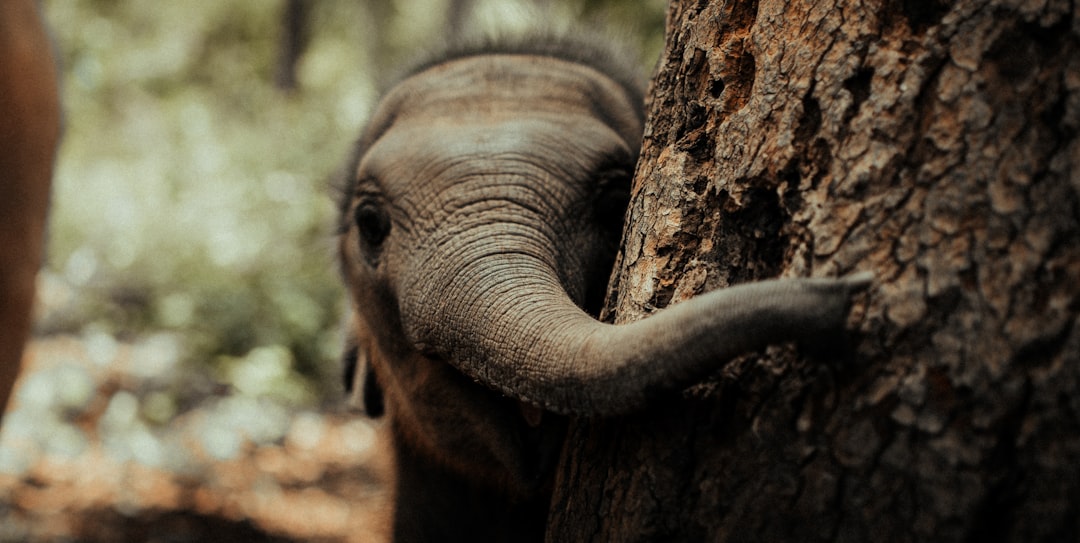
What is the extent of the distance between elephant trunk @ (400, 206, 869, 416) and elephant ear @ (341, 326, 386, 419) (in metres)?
1.07

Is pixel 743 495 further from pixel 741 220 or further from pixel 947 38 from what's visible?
pixel 947 38

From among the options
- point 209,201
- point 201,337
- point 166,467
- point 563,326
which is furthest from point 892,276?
point 209,201

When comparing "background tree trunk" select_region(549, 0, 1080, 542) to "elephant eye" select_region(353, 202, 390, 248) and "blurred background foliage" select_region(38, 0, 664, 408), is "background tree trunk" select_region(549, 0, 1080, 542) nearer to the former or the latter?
"elephant eye" select_region(353, 202, 390, 248)

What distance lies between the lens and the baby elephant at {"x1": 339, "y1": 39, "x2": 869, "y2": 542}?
4.60 feet

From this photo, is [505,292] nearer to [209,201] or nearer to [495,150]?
[495,150]

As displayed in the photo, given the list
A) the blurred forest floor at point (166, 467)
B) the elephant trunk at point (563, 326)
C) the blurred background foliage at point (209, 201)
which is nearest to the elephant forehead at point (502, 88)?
the blurred background foliage at point (209, 201)

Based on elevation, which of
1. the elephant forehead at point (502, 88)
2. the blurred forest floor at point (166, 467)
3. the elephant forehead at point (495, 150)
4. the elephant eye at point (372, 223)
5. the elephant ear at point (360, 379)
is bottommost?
the blurred forest floor at point (166, 467)

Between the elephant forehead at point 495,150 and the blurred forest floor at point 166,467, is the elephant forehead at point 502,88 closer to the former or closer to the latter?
the elephant forehead at point 495,150

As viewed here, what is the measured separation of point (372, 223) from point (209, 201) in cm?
826

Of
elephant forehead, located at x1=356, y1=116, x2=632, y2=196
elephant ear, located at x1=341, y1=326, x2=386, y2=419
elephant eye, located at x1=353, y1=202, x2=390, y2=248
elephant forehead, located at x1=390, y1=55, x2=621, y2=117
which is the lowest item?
elephant ear, located at x1=341, y1=326, x2=386, y2=419

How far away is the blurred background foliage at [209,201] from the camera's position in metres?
7.43

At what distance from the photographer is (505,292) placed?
6.02 ft

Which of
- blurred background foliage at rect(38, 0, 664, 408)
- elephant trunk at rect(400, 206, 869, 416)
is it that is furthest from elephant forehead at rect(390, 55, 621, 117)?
elephant trunk at rect(400, 206, 869, 416)

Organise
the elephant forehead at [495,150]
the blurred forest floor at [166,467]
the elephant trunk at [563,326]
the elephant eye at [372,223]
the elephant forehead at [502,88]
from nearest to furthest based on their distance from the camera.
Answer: the elephant trunk at [563,326], the elephant forehead at [495,150], the elephant eye at [372,223], the elephant forehead at [502,88], the blurred forest floor at [166,467]
